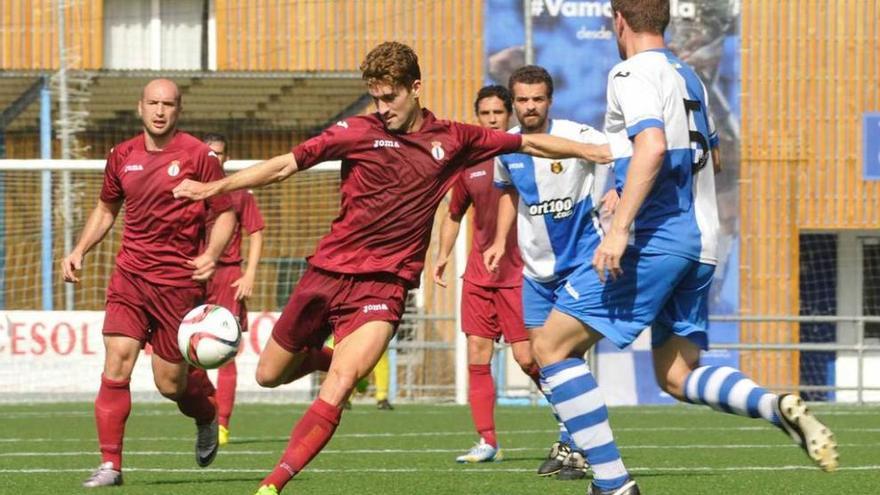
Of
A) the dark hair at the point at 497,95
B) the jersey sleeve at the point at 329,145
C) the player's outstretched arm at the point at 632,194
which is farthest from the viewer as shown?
the dark hair at the point at 497,95

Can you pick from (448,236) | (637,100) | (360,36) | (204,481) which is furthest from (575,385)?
(360,36)

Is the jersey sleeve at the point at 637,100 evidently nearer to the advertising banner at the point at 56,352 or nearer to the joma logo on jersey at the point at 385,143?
the joma logo on jersey at the point at 385,143

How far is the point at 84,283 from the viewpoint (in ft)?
67.5

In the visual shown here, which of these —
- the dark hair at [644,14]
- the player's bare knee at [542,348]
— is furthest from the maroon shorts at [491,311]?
the dark hair at [644,14]

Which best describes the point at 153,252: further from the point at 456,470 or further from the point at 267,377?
the point at 456,470

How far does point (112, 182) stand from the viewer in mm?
8445

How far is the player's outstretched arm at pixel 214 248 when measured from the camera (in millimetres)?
8109

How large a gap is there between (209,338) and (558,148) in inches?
75.6

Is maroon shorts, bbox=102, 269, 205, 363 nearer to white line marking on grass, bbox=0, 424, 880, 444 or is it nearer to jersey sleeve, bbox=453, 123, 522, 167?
jersey sleeve, bbox=453, 123, 522, 167

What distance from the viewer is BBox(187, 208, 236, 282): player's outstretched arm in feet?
26.6

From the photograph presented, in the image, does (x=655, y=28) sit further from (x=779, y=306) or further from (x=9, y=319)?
(x=779, y=306)

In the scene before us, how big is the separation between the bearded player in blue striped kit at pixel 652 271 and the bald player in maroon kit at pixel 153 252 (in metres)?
2.44

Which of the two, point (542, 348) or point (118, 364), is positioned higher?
point (542, 348)

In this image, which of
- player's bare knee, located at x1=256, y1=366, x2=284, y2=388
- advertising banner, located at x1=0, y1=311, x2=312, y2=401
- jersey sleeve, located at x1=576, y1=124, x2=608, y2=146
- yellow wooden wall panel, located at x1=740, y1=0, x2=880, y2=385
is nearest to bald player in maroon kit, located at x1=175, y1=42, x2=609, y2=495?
player's bare knee, located at x1=256, y1=366, x2=284, y2=388
